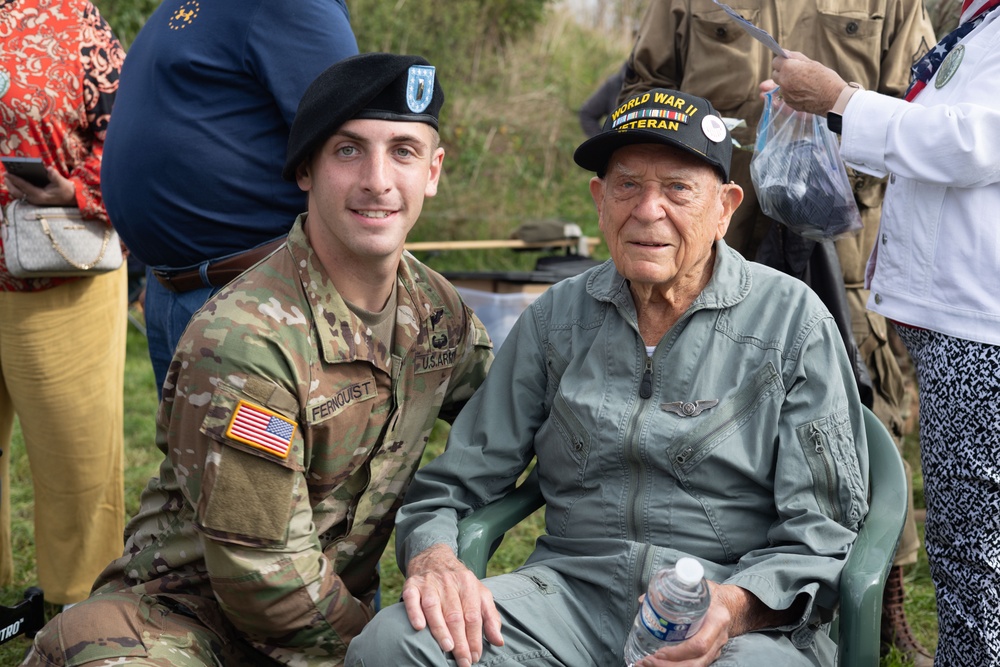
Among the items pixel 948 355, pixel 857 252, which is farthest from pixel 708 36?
pixel 948 355

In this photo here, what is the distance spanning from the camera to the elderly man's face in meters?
2.51

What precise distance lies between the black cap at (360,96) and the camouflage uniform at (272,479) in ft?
0.86

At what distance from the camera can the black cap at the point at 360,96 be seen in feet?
8.10

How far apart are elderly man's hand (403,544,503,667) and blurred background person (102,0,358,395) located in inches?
44.1

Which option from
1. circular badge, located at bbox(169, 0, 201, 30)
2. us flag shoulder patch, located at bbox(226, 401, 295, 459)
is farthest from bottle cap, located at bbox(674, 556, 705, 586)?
circular badge, located at bbox(169, 0, 201, 30)

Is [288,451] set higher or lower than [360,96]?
lower

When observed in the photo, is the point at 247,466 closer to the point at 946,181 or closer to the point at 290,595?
the point at 290,595

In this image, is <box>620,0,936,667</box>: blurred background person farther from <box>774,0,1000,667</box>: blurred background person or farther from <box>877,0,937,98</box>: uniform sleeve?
<box>774,0,1000,667</box>: blurred background person

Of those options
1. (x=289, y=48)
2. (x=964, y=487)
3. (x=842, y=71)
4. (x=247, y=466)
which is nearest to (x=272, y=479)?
(x=247, y=466)

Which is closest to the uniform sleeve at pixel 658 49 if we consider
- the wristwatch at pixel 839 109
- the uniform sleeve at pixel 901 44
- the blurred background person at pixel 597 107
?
the uniform sleeve at pixel 901 44

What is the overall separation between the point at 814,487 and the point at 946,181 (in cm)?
78

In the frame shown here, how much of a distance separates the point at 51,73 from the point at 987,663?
130 inches

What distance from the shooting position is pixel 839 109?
2.68 meters

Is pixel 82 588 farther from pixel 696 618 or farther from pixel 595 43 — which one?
pixel 595 43
